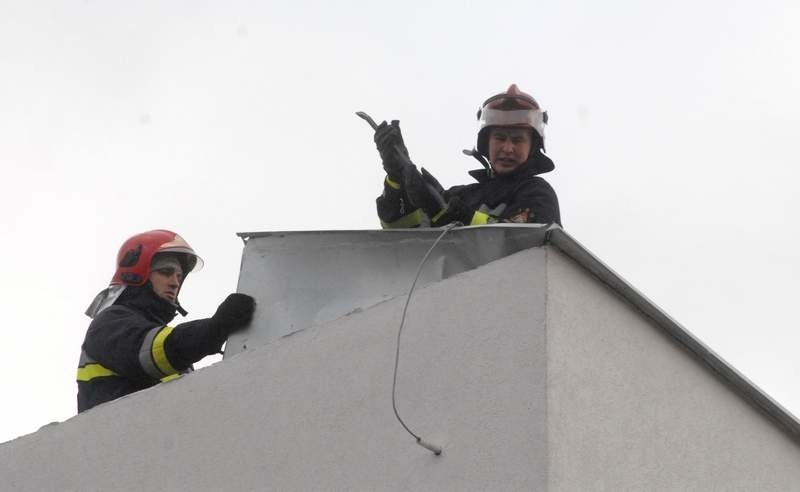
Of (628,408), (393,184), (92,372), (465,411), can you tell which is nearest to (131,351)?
(92,372)

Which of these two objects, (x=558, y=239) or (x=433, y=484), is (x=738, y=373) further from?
(x=433, y=484)

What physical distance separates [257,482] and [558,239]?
4.91 feet

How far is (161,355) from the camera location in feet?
22.4

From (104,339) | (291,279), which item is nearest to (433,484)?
(291,279)

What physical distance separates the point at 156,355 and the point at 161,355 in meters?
0.03

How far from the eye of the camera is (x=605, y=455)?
5.00 m

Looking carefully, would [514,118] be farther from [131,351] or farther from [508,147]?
[131,351]

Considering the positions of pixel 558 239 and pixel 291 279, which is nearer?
pixel 558 239

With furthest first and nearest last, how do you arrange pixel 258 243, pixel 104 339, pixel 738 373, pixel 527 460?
pixel 104 339 < pixel 258 243 < pixel 738 373 < pixel 527 460

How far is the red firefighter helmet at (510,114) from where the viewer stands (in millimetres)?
7453

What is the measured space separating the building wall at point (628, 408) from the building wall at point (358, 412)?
112mm

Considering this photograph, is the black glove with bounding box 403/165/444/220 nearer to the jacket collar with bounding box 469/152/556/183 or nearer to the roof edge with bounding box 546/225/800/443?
the jacket collar with bounding box 469/152/556/183

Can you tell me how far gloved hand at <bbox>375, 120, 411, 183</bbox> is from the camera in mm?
6777

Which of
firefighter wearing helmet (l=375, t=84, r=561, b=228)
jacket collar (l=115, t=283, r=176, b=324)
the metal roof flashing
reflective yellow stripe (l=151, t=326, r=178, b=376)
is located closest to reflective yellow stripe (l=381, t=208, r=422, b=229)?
firefighter wearing helmet (l=375, t=84, r=561, b=228)
